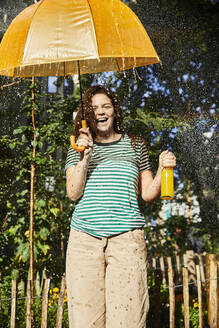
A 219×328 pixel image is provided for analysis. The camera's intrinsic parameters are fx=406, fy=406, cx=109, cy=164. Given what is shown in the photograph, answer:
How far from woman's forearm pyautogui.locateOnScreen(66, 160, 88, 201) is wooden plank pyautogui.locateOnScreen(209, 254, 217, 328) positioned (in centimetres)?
205

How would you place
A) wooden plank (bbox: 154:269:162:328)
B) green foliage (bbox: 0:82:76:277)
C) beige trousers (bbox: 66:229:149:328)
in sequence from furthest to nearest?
1. green foliage (bbox: 0:82:76:277)
2. wooden plank (bbox: 154:269:162:328)
3. beige trousers (bbox: 66:229:149:328)

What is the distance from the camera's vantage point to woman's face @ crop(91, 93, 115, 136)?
2.15 m

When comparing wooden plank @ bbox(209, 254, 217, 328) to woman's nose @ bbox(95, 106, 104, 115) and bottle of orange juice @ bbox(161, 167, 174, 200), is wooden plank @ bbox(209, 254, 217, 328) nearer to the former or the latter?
bottle of orange juice @ bbox(161, 167, 174, 200)

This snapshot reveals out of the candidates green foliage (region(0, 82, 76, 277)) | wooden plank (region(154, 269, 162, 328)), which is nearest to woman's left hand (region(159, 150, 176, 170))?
wooden plank (region(154, 269, 162, 328))

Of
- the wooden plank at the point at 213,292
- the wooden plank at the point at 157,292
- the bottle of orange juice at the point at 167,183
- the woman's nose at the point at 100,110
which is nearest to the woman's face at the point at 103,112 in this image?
the woman's nose at the point at 100,110

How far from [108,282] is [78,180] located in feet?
1.67

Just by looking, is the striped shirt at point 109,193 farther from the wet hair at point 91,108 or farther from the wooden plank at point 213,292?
the wooden plank at point 213,292

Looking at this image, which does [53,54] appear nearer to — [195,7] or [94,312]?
[94,312]

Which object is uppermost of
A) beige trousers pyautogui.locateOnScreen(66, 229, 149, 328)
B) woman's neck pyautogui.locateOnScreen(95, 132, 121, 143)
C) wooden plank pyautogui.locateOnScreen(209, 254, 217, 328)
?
woman's neck pyautogui.locateOnScreen(95, 132, 121, 143)

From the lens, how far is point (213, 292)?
12.0 feet

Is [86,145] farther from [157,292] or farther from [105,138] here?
[157,292]

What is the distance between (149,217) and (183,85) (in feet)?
5.50

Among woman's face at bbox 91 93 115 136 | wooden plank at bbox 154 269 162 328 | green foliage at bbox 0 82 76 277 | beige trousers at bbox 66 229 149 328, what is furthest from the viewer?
green foliage at bbox 0 82 76 277

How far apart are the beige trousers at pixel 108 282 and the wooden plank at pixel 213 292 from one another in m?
1.80
